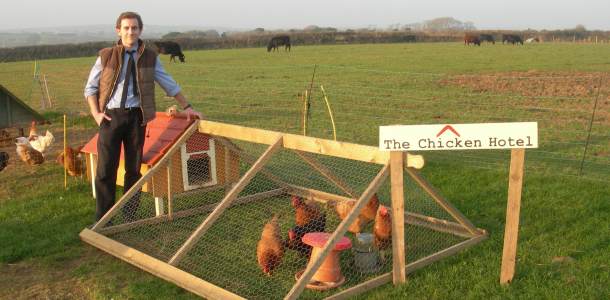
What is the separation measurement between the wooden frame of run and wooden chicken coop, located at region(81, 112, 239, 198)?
12cm

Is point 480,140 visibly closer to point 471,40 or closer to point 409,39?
point 471,40

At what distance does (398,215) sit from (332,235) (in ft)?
1.71

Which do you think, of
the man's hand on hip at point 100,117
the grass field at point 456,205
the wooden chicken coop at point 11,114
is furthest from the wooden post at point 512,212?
the wooden chicken coop at point 11,114

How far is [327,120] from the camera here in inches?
429

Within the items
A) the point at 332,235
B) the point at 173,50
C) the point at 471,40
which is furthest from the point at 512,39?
the point at 332,235

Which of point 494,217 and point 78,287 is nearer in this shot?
point 78,287

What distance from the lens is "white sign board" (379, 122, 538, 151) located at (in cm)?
372

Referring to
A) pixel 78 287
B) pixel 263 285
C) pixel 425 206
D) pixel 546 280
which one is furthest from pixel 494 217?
pixel 78 287

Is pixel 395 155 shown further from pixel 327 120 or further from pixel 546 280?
pixel 327 120

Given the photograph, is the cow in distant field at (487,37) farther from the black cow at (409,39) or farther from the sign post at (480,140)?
the sign post at (480,140)

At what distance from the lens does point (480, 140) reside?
378cm

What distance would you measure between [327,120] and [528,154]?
12.8 ft

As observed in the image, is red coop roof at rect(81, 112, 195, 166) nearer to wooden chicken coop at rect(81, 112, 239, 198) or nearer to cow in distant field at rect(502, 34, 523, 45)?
wooden chicken coop at rect(81, 112, 239, 198)

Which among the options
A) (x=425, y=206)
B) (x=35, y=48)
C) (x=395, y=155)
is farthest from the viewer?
(x=35, y=48)
